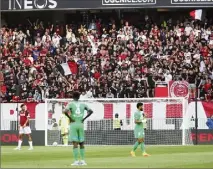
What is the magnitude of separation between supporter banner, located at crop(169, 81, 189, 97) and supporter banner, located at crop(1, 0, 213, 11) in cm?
687

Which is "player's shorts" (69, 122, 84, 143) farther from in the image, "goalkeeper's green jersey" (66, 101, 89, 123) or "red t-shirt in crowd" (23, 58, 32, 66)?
"red t-shirt in crowd" (23, 58, 32, 66)

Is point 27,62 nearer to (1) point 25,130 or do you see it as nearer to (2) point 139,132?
(1) point 25,130

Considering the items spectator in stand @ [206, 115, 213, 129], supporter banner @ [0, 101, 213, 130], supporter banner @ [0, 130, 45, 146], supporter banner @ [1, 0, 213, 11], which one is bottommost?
supporter banner @ [0, 130, 45, 146]

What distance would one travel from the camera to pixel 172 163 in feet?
76.4

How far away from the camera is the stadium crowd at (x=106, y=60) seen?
4212cm

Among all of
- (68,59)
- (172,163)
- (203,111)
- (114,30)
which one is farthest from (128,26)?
(172,163)

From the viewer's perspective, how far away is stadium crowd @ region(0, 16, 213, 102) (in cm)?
4212

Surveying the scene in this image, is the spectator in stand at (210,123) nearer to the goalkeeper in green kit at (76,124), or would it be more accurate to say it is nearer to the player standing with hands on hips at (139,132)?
the player standing with hands on hips at (139,132)

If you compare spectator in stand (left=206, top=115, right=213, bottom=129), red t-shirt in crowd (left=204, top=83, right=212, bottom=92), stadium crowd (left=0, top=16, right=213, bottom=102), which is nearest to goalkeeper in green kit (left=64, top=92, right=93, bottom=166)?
spectator in stand (left=206, top=115, right=213, bottom=129)

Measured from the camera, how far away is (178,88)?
1615 inches

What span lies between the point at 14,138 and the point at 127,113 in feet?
18.9

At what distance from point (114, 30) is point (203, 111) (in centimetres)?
927

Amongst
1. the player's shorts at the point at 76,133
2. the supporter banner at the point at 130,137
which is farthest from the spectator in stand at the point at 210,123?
the player's shorts at the point at 76,133

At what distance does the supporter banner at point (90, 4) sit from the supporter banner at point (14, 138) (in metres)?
10.9
